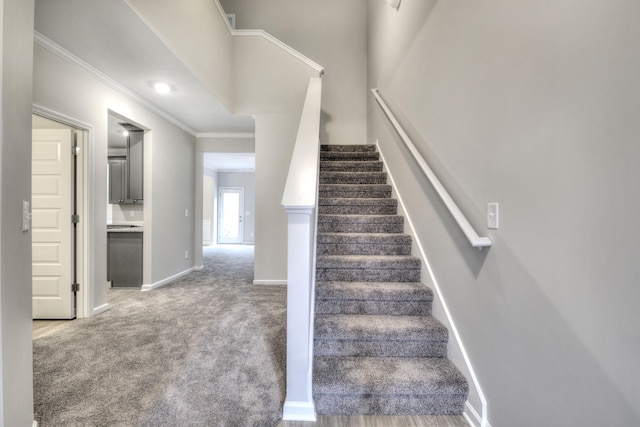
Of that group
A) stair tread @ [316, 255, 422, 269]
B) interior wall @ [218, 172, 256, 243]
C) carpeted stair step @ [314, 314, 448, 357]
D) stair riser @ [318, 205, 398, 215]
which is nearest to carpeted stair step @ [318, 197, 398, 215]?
stair riser @ [318, 205, 398, 215]

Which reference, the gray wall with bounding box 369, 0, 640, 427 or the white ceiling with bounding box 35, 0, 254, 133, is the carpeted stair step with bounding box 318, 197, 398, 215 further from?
the white ceiling with bounding box 35, 0, 254, 133

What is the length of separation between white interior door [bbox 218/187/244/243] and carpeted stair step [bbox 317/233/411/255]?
7.30 m

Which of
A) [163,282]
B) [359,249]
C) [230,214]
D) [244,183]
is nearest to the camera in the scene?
[359,249]

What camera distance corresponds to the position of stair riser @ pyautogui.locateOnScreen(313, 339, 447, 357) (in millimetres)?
1747

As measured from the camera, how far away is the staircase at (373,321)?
59.5 inches

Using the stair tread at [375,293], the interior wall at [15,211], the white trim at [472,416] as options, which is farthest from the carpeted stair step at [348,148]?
the white trim at [472,416]

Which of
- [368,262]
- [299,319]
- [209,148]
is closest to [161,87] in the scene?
[209,148]

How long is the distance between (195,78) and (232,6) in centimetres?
288

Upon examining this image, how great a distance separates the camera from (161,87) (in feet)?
10.2

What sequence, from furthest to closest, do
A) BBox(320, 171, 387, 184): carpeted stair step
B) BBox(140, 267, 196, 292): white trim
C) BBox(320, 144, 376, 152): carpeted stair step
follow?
1. BBox(320, 144, 376, 152): carpeted stair step
2. BBox(140, 267, 196, 292): white trim
3. BBox(320, 171, 387, 184): carpeted stair step

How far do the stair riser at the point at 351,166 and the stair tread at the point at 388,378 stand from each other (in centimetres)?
236

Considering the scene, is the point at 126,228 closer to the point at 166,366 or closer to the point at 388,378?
the point at 166,366

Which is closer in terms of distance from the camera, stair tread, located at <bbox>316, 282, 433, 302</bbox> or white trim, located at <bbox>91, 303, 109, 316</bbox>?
stair tread, located at <bbox>316, 282, 433, 302</bbox>

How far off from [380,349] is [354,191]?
1732mm
